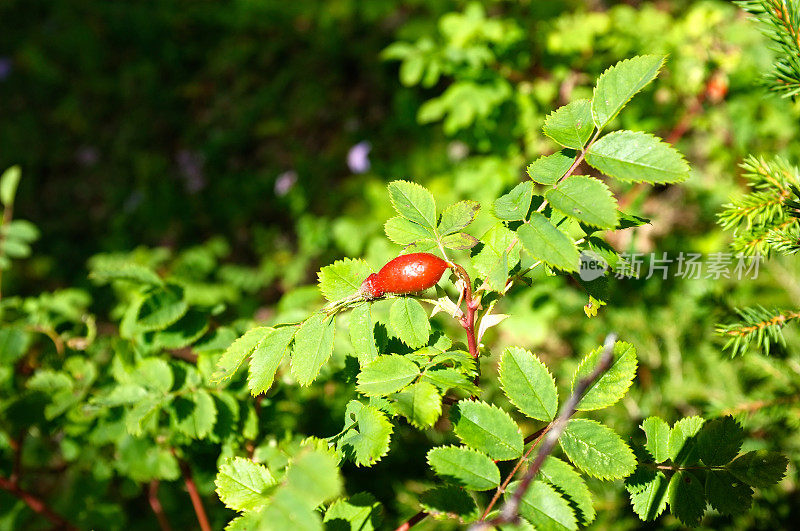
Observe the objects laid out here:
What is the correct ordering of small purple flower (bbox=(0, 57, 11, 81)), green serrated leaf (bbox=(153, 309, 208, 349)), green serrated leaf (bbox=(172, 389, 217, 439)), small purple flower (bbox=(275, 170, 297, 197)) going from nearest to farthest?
green serrated leaf (bbox=(172, 389, 217, 439)), green serrated leaf (bbox=(153, 309, 208, 349)), small purple flower (bbox=(275, 170, 297, 197)), small purple flower (bbox=(0, 57, 11, 81))

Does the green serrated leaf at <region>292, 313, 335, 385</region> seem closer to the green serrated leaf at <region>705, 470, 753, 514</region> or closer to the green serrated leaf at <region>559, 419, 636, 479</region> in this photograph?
the green serrated leaf at <region>559, 419, 636, 479</region>

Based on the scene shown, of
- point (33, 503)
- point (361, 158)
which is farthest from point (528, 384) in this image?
point (361, 158)

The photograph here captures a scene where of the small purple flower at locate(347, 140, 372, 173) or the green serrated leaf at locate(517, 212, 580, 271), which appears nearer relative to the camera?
the green serrated leaf at locate(517, 212, 580, 271)

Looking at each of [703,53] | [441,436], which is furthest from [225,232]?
[703,53]

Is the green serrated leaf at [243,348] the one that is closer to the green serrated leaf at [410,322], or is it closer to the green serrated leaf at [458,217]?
the green serrated leaf at [410,322]

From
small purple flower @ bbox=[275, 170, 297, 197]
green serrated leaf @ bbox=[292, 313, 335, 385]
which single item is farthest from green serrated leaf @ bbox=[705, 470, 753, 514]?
small purple flower @ bbox=[275, 170, 297, 197]

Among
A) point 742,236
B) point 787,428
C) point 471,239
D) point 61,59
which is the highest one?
point 471,239

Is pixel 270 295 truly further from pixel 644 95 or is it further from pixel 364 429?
pixel 364 429

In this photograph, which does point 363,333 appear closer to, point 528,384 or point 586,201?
point 528,384
